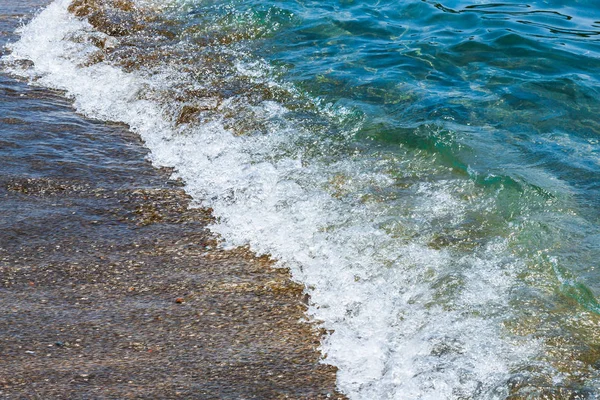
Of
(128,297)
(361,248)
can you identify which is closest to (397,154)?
(361,248)

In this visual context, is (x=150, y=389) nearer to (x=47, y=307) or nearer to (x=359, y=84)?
(x=47, y=307)

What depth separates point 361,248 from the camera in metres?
4.68

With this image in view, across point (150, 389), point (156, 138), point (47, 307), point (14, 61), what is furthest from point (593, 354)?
point (14, 61)

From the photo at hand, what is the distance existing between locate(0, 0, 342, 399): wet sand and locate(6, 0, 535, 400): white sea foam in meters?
0.22

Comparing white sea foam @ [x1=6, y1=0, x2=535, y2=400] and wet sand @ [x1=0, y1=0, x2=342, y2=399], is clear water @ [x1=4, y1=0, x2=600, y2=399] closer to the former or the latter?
white sea foam @ [x1=6, y1=0, x2=535, y2=400]

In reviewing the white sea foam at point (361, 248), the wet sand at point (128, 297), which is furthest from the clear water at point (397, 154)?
the wet sand at point (128, 297)

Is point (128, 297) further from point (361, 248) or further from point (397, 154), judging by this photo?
point (397, 154)

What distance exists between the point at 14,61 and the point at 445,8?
6138mm

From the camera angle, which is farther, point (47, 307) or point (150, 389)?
point (47, 307)

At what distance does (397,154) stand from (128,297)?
9.60 ft

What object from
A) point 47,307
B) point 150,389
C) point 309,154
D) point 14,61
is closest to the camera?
point 150,389

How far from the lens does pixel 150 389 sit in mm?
3396

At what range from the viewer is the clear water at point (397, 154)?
3.85 m

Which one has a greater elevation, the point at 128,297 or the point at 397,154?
the point at 397,154
